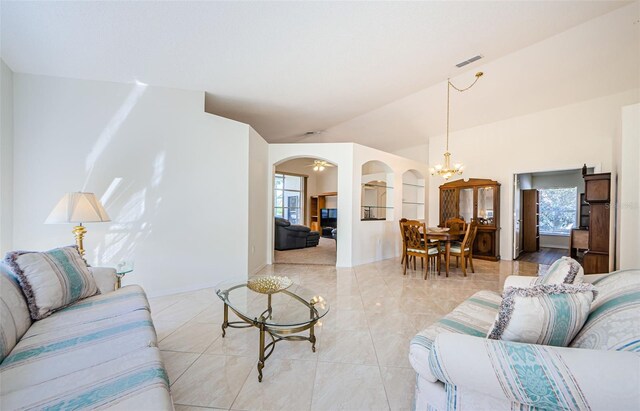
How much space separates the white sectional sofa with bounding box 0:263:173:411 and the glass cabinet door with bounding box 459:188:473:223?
6214 mm

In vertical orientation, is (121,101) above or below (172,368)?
above

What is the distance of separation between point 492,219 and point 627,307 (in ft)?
17.0

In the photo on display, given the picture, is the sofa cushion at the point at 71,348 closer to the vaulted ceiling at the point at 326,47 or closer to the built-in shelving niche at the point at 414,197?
Result: the vaulted ceiling at the point at 326,47

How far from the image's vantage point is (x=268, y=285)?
221 cm

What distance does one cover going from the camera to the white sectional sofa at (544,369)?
31.8 inches

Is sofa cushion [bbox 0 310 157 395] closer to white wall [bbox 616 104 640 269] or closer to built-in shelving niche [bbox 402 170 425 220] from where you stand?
white wall [bbox 616 104 640 269]

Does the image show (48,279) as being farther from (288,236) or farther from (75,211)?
(288,236)

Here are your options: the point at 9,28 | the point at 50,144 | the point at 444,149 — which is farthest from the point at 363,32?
the point at 444,149

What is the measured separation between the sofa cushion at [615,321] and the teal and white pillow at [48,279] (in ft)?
9.45

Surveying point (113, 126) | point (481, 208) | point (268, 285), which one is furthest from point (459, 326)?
point (481, 208)

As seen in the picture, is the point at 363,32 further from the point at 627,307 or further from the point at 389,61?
the point at 627,307

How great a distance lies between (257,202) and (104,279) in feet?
8.15

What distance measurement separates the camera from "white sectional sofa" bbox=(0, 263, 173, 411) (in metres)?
0.90

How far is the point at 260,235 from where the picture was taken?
4562mm
